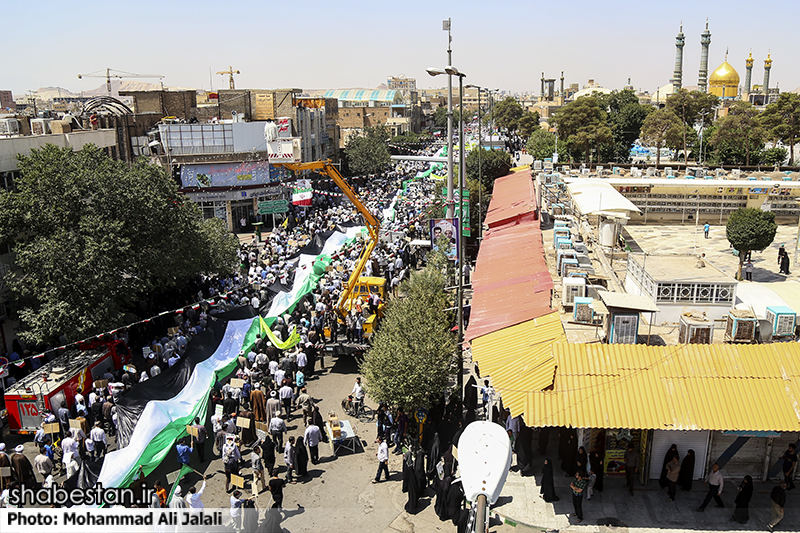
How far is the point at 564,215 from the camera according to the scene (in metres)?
29.4

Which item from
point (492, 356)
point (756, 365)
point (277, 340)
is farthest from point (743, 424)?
point (277, 340)

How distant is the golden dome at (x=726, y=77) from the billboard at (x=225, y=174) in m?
98.2

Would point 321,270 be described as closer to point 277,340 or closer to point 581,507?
point 277,340

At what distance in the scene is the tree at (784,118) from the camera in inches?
2090

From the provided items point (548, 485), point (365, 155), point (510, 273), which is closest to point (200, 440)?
point (548, 485)

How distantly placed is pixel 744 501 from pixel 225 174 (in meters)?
39.1

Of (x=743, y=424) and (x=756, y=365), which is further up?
(x=756, y=365)

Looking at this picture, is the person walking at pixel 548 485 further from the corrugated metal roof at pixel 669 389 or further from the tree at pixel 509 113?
the tree at pixel 509 113

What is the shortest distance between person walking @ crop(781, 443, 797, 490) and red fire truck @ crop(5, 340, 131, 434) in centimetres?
1584

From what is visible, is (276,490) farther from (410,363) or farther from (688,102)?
(688,102)

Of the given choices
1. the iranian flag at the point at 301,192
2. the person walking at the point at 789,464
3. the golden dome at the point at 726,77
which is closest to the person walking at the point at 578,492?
the person walking at the point at 789,464

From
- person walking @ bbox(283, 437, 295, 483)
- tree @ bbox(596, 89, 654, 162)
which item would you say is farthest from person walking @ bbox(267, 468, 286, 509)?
tree @ bbox(596, 89, 654, 162)

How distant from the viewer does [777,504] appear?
10.7m

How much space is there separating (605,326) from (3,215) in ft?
56.8
